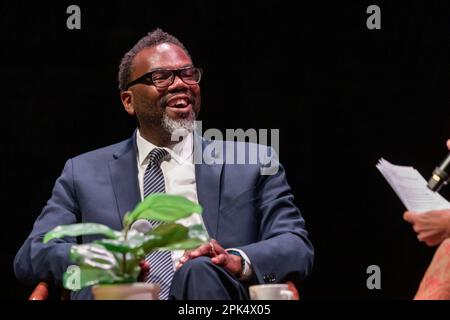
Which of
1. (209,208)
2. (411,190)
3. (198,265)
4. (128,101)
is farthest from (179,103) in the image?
(411,190)

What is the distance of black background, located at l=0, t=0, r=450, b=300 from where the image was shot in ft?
10.4

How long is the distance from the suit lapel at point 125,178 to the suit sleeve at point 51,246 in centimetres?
15

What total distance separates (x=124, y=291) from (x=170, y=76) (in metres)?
1.17

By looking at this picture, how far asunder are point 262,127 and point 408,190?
45.1 inches

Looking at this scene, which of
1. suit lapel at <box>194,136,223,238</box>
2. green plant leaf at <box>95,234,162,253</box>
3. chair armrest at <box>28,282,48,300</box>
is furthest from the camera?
suit lapel at <box>194,136,223,238</box>

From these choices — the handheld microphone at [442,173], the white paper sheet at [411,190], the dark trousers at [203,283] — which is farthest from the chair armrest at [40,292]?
the handheld microphone at [442,173]

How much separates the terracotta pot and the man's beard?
1.07 metres

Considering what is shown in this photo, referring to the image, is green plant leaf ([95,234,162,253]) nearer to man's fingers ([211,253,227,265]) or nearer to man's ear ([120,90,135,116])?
man's fingers ([211,253,227,265])

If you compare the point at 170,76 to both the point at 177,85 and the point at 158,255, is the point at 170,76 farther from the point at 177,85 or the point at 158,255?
the point at 158,255

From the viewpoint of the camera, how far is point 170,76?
9.32ft

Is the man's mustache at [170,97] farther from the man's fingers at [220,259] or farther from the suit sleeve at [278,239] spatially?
the man's fingers at [220,259]

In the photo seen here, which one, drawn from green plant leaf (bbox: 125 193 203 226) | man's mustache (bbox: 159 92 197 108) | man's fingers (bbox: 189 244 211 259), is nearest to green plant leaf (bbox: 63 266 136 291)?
green plant leaf (bbox: 125 193 203 226)

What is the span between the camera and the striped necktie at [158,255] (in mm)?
2568
